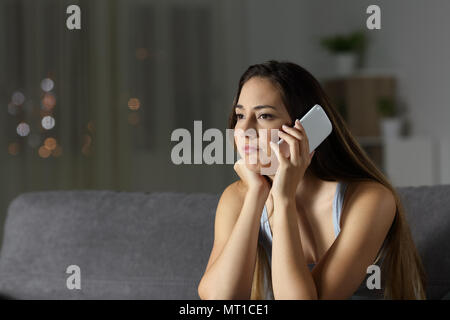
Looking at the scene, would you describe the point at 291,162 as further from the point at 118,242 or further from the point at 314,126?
the point at 118,242

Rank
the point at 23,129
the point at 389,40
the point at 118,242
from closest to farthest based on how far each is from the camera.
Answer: the point at 118,242 < the point at 23,129 < the point at 389,40

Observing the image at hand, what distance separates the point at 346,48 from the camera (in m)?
4.01

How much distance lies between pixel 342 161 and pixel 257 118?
0.75 ft

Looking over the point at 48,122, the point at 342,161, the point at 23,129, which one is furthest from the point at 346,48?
the point at 342,161

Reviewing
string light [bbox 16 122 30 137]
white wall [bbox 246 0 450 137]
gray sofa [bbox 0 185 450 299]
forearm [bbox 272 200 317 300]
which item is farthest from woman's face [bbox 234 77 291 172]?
string light [bbox 16 122 30 137]

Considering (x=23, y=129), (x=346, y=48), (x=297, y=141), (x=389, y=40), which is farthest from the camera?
(x=346, y=48)

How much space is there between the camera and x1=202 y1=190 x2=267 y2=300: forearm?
105 cm

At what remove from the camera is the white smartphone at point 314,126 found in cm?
99

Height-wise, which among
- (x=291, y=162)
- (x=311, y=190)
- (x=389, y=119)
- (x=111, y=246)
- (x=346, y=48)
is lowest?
(x=111, y=246)

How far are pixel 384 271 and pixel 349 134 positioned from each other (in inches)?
12.1

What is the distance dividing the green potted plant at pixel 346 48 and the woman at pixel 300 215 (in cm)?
292

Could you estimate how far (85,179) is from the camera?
386 cm

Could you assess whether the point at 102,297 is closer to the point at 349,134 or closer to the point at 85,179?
the point at 349,134

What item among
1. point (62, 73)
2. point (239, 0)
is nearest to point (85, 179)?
point (62, 73)
